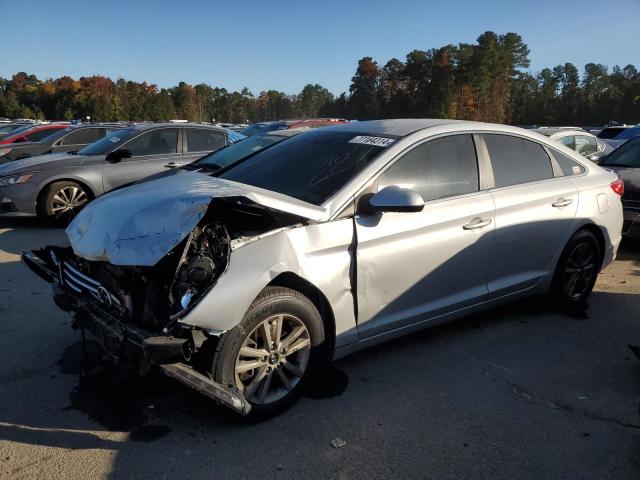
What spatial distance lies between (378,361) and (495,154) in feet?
6.12

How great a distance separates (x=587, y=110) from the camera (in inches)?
2931

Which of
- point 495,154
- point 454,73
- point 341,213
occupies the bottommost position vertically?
point 341,213

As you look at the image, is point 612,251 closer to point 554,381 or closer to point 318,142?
point 554,381

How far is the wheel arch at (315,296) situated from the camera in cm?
303

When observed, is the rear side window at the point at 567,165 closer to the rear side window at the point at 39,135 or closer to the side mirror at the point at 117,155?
the side mirror at the point at 117,155

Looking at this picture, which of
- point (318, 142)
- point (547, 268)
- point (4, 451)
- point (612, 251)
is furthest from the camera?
point (612, 251)

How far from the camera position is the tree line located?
70875 mm

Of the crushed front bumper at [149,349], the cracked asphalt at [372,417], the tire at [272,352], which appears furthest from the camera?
the tire at [272,352]

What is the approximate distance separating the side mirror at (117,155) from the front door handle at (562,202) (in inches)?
249

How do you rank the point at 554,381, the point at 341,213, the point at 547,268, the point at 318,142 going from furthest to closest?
the point at 547,268
the point at 318,142
the point at 554,381
the point at 341,213

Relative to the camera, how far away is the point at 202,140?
923cm

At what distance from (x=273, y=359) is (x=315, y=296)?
0.44 meters

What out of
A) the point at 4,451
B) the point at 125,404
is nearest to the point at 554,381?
the point at 125,404

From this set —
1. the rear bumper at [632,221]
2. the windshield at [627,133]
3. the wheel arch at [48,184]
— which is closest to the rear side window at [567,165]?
the rear bumper at [632,221]
